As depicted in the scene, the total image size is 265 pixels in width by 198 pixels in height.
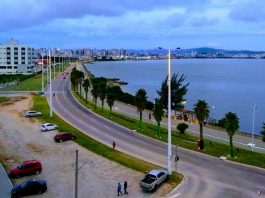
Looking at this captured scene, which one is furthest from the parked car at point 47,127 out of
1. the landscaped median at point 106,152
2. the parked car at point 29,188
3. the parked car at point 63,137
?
the parked car at point 29,188

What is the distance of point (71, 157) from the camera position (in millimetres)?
45875

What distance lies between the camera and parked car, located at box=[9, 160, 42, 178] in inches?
1505

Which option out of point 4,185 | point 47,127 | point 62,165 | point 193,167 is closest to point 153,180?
point 193,167

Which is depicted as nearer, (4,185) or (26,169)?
(4,185)

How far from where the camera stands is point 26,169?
127ft

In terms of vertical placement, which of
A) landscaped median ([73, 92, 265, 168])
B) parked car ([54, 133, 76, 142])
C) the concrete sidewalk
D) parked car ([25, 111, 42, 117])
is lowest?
the concrete sidewalk

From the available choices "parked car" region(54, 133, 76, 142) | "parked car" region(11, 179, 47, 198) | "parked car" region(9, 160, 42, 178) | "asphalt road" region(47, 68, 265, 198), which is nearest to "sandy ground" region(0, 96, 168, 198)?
"parked car" region(9, 160, 42, 178)

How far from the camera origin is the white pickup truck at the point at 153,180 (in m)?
34.3

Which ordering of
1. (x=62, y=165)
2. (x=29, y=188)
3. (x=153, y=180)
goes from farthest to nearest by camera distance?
(x=62, y=165)
(x=153, y=180)
(x=29, y=188)

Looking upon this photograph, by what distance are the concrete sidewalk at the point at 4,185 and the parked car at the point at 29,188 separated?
2.74 ft

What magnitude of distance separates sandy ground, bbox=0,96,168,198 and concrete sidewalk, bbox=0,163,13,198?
2.96ft

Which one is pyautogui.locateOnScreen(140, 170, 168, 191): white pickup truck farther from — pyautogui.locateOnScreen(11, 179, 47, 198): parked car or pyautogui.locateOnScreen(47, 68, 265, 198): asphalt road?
pyautogui.locateOnScreen(11, 179, 47, 198): parked car

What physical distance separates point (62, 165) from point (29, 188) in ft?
30.7

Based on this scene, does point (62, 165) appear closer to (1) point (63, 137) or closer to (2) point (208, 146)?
(1) point (63, 137)
